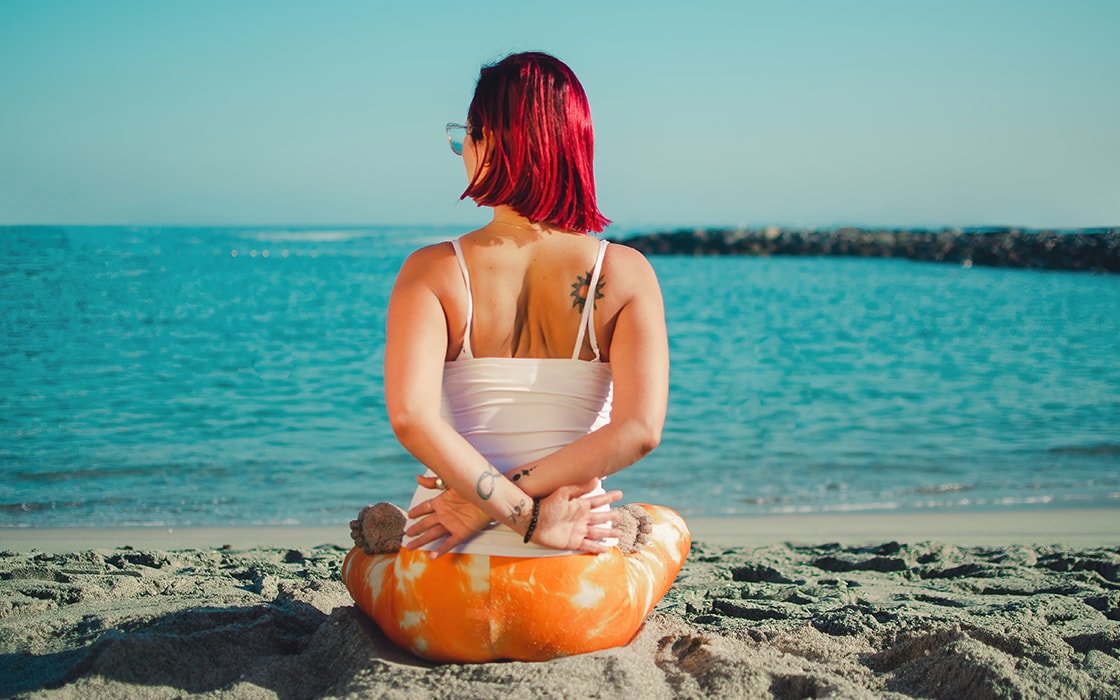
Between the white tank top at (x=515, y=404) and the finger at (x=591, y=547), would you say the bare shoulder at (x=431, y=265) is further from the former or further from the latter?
the finger at (x=591, y=547)

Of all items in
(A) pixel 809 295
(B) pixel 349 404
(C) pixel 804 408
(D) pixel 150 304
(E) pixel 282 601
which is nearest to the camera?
(E) pixel 282 601

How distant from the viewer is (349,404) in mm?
8945

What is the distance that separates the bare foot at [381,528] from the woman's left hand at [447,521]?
7.4 inches

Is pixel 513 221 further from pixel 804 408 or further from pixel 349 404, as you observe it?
pixel 804 408

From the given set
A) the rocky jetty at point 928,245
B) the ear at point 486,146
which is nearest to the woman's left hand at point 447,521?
the ear at point 486,146

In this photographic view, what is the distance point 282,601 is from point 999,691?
2176mm

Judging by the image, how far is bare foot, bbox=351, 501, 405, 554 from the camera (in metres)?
2.36

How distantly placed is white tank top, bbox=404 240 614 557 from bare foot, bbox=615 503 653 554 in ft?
0.99

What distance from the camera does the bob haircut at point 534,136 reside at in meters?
2.11

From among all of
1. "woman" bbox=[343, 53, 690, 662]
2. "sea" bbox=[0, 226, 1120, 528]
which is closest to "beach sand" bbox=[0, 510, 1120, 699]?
"woman" bbox=[343, 53, 690, 662]

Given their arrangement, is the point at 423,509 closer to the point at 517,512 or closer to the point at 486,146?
the point at 517,512

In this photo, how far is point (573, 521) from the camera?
6.95 feet

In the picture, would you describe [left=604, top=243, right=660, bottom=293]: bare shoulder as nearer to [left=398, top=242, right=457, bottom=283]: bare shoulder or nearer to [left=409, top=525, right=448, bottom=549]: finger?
[left=398, top=242, right=457, bottom=283]: bare shoulder

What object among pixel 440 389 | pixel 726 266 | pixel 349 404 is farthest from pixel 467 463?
pixel 726 266
